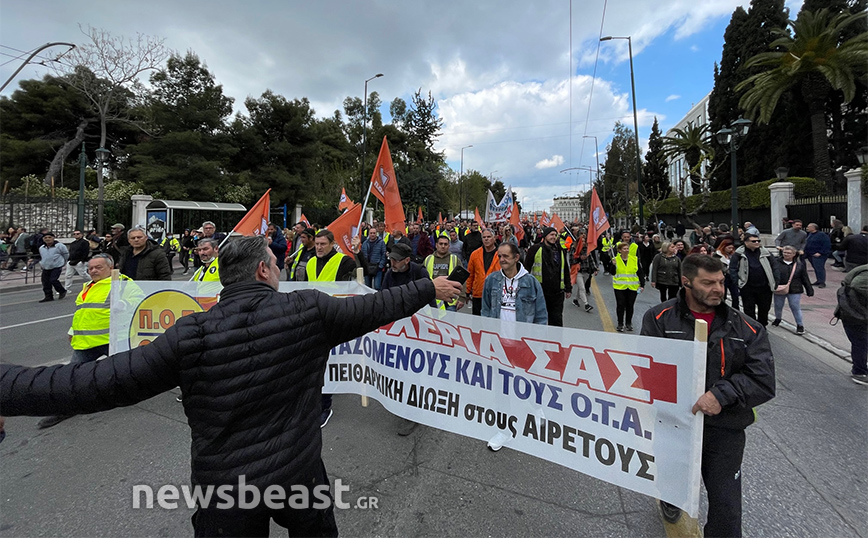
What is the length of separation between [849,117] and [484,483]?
4058 cm

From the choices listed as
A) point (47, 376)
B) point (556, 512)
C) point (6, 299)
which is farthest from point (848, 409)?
point (6, 299)

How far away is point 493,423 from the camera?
2943mm

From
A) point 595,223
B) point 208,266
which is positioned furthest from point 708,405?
point 595,223

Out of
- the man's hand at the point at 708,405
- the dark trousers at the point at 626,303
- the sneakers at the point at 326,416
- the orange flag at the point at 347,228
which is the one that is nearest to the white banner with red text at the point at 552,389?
the man's hand at the point at 708,405

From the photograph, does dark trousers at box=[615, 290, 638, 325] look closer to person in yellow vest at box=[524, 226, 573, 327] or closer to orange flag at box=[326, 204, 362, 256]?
person in yellow vest at box=[524, 226, 573, 327]

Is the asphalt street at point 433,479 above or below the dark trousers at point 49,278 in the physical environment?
below

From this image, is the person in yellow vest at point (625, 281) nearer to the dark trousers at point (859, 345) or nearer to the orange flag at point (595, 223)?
the orange flag at point (595, 223)

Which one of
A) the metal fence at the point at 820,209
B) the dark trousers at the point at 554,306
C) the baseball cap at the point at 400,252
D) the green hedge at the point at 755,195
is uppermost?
the green hedge at the point at 755,195

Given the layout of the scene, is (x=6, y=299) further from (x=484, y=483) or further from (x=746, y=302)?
(x=746, y=302)

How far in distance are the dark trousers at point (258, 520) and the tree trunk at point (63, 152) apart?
40510mm

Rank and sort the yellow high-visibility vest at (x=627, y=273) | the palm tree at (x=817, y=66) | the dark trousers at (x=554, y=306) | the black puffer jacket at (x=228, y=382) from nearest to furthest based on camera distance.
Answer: the black puffer jacket at (x=228, y=382)
the dark trousers at (x=554, y=306)
the yellow high-visibility vest at (x=627, y=273)
the palm tree at (x=817, y=66)

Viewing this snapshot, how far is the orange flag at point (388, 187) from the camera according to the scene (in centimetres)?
689

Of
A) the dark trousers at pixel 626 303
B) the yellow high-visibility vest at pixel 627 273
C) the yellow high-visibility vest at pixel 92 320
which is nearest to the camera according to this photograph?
the yellow high-visibility vest at pixel 92 320

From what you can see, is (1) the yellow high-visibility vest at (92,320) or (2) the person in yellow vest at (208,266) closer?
(1) the yellow high-visibility vest at (92,320)
